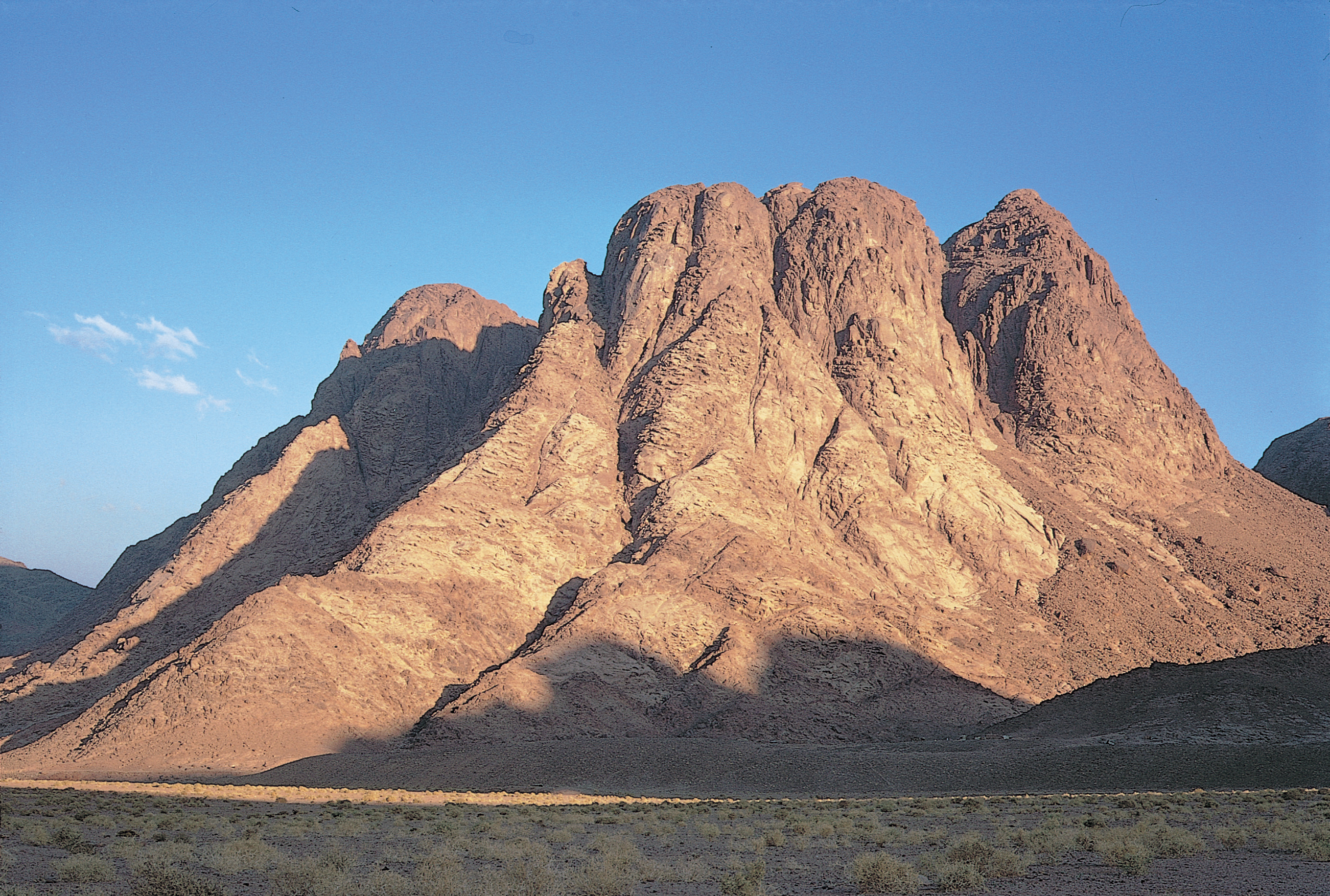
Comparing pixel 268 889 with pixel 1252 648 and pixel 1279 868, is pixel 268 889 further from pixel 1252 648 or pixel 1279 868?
pixel 1252 648

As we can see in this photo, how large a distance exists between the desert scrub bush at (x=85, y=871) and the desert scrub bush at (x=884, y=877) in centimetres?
1196

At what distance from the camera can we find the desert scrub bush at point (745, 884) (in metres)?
15.2

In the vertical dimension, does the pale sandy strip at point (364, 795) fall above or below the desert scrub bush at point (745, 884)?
below

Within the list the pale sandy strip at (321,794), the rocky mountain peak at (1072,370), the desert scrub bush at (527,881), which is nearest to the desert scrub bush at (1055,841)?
the desert scrub bush at (527,881)

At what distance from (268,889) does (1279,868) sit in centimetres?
1690

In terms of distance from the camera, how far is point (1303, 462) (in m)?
111

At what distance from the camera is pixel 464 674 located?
59.8 m

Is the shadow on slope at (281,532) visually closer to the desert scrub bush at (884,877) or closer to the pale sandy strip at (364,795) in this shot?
the pale sandy strip at (364,795)

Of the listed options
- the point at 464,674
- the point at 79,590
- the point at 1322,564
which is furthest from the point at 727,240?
the point at 79,590

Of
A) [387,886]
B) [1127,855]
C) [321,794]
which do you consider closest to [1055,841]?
[1127,855]

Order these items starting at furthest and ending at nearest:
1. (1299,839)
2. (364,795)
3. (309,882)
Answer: (364,795), (1299,839), (309,882)

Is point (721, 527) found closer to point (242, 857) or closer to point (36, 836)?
point (36, 836)

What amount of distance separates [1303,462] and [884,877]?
11602cm

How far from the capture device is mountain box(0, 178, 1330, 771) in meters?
56.0
